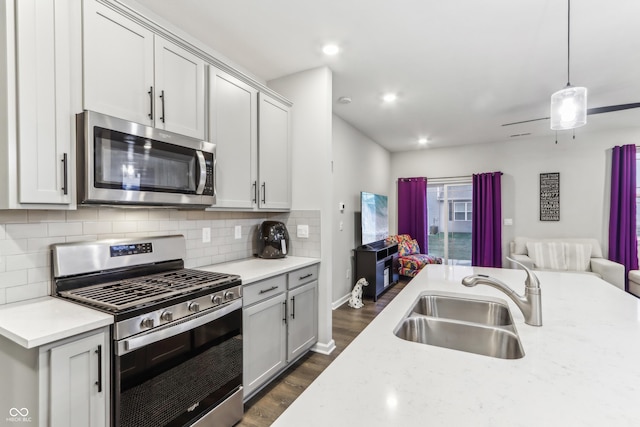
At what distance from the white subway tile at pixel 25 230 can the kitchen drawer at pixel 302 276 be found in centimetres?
150

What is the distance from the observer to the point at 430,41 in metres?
2.35

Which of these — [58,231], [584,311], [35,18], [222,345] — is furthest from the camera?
[222,345]

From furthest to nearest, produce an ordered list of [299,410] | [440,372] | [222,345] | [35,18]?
[222,345], [35,18], [440,372], [299,410]

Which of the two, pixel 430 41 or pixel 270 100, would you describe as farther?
pixel 270 100

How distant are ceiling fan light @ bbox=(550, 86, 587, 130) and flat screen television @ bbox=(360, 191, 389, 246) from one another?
2648 millimetres

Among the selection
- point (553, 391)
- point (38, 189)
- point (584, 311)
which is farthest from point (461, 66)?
point (38, 189)

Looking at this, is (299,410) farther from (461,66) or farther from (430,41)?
(461,66)

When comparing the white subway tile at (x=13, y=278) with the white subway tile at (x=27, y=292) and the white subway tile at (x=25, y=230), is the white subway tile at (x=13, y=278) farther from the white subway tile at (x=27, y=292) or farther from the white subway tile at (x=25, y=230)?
the white subway tile at (x=25, y=230)

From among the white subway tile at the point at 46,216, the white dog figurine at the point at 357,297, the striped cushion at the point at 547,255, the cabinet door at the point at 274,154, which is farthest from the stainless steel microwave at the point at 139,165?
the striped cushion at the point at 547,255

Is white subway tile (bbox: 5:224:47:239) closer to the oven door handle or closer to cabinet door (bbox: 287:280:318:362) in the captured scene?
the oven door handle

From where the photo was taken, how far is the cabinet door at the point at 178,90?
175 cm

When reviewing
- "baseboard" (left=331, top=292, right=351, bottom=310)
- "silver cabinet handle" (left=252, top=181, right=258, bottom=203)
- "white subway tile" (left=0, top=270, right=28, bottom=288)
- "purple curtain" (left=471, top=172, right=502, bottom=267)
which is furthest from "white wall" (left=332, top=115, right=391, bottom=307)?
"white subway tile" (left=0, top=270, right=28, bottom=288)

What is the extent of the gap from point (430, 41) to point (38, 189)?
8.75 ft

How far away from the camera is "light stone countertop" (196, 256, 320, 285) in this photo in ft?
6.71
